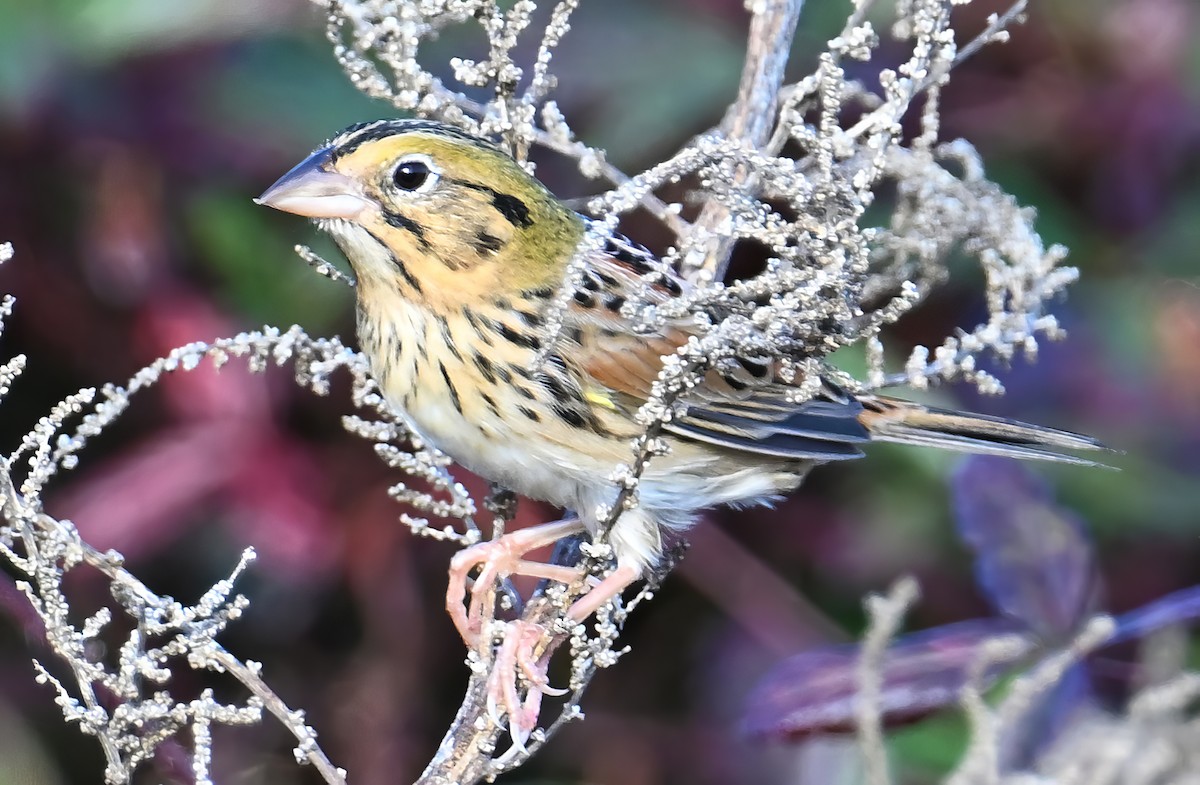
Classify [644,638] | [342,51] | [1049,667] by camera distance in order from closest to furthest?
[1049,667] < [342,51] < [644,638]

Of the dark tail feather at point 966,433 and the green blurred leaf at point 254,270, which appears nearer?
the dark tail feather at point 966,433

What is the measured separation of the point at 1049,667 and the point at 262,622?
2001mm

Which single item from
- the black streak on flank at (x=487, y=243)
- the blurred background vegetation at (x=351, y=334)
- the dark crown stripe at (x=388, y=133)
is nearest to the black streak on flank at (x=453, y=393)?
the black streak on flank at (x=487, y=243)

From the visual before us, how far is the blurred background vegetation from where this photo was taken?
95.6 inches

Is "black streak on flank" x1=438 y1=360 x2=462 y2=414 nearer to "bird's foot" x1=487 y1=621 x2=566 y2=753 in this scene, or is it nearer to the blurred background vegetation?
"bird's foot" x1=487 y1=621 x2=566 y2=753

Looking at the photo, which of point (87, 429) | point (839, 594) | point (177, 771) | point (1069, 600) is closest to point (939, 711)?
point (1069, 600)

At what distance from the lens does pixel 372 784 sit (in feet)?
8.69

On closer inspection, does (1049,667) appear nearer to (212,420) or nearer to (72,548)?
(72,548)

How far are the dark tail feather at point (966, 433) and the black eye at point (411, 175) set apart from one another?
84 cm

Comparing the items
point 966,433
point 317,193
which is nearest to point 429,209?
point 317,193

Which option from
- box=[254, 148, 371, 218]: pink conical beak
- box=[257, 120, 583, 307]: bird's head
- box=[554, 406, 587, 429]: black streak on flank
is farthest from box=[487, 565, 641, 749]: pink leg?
box=[254, 148, 371, 218]: pink conical beak

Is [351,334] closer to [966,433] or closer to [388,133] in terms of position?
[388,133]

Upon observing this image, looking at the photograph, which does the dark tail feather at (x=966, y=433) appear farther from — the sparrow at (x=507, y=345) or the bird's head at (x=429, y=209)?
the bird's head at (x=429, y=209)

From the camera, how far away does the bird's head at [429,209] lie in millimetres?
1982
